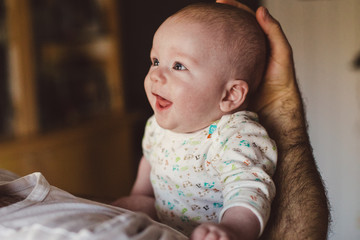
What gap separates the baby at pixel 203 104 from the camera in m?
0.88

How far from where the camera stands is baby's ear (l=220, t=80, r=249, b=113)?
947 mm

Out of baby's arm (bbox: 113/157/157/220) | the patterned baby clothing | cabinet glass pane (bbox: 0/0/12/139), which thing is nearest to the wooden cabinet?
cabinet glass pane (bbox: 0/0/12/139)

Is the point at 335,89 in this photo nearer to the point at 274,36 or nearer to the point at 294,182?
the point at 274,36

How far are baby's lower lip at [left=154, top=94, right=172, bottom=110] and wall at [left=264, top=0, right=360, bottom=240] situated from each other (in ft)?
6.98

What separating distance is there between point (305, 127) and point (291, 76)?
133mm

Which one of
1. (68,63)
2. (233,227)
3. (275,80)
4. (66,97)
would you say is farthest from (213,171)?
(68,63)

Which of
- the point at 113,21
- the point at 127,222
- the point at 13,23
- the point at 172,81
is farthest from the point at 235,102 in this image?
the point at 113,21

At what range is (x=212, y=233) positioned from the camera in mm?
644

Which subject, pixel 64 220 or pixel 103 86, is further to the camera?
pixel 103 86

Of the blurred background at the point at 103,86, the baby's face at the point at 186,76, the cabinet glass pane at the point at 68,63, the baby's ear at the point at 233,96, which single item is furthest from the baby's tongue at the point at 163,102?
the cabinet glass pane at the point at 68,63

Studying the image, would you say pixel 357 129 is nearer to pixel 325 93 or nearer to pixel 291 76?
pixel 325 93

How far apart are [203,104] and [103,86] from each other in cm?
241

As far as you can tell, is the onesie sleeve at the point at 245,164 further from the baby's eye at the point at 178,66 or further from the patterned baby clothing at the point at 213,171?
the baby's eye at the point at 178,66

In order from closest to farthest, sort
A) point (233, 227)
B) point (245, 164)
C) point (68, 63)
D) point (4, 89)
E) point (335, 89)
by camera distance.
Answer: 1. point (233, 227)
2. point (245, 164)
3. point (4, 89)
4. point (335, 89)
5. point (68, 63)
